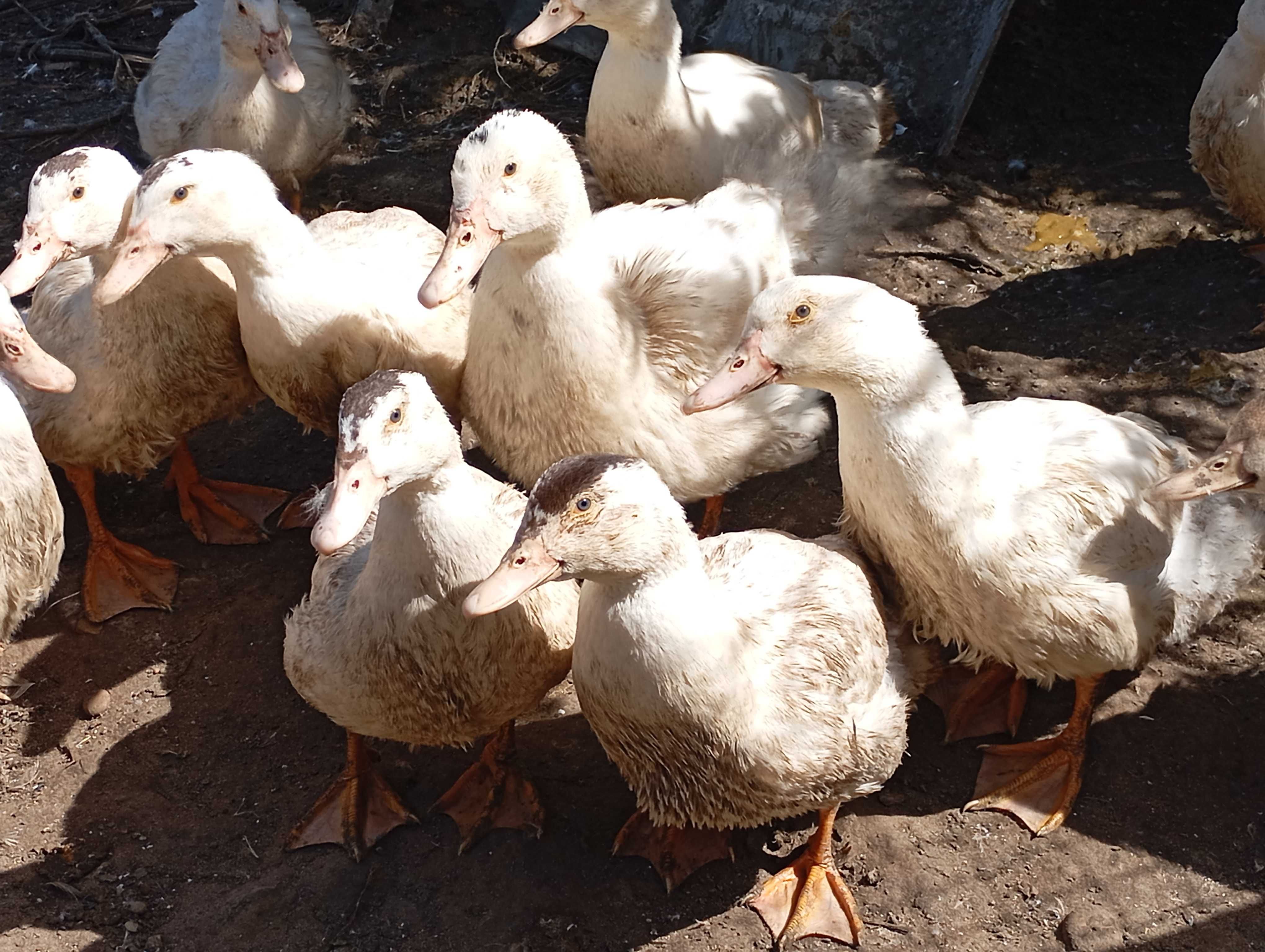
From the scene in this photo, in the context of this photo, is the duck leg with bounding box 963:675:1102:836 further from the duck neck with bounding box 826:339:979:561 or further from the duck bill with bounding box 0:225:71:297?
the duck bill with bounding box 0:225:71:297

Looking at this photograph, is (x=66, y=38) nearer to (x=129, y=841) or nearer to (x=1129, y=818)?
(x=129, y=841)

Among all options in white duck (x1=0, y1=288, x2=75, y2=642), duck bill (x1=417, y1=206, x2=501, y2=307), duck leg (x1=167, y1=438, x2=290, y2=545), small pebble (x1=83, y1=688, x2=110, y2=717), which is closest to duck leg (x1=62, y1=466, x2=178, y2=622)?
duck leg (x1=167, y1=438, x2=290, y2=545)

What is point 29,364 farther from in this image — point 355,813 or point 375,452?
point 355,813

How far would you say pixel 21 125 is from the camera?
7.07 metres

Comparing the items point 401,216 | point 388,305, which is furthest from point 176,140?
point 388,305

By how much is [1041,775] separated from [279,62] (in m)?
4.05

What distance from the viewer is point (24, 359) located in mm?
3648

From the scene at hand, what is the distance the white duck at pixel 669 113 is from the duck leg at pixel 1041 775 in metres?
2.33

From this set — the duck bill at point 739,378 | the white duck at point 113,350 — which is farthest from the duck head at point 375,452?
the white duck at point 113,350

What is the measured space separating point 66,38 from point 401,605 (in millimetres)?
6143

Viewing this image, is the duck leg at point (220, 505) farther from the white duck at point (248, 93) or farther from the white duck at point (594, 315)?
the white duck at point (248, 93)

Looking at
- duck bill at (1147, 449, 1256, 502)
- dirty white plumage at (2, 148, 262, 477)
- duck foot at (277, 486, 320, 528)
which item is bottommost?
duck foot at (277, 486, 320, 528)

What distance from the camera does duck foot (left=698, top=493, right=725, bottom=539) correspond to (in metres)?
4.55

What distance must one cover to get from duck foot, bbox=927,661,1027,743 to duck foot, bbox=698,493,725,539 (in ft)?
3.13
